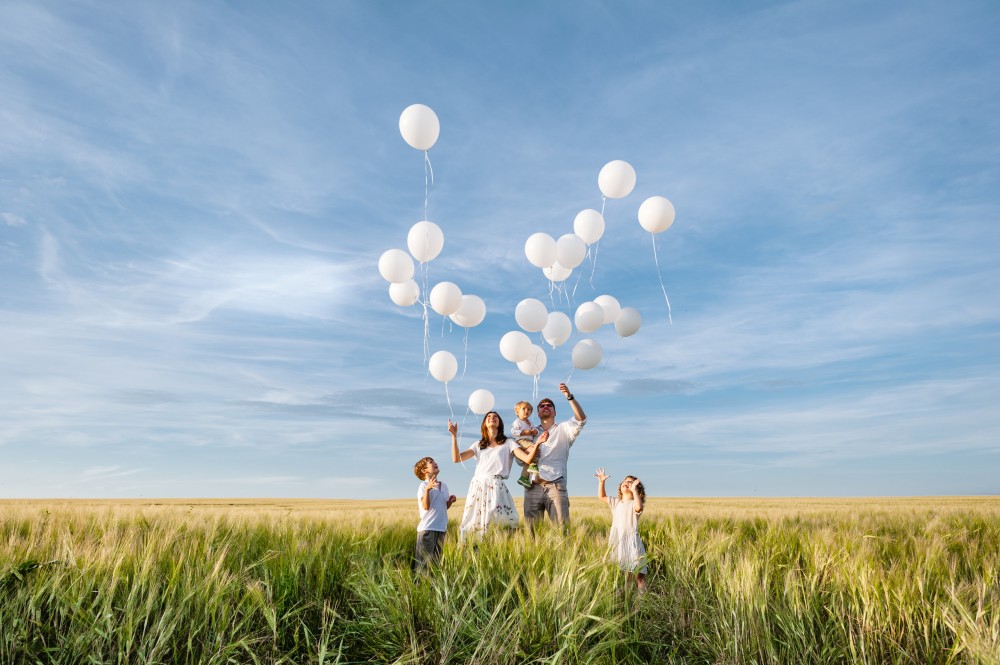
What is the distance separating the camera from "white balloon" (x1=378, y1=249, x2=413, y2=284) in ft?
30.8

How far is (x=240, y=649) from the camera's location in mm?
4148

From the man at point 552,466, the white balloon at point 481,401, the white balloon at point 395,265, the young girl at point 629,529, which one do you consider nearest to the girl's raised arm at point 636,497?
the young girl at point 629,529

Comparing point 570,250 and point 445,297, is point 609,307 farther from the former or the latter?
point 445,297

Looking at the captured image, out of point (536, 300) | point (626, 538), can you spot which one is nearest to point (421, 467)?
point (626, 538)

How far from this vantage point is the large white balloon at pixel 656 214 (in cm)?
977

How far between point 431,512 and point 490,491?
2.58 ft

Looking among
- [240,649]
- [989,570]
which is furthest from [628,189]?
[240,649]

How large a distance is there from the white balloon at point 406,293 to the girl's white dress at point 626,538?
493 cm

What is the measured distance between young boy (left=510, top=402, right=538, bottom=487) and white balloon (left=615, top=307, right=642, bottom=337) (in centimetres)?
349

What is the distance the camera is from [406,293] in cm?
993

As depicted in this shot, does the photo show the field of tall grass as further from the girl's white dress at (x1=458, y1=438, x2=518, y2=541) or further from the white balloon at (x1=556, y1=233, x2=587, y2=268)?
the white balloon at (x1=556, y1=233, x2=587, y2=268)

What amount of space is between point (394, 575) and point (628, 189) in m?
7.09

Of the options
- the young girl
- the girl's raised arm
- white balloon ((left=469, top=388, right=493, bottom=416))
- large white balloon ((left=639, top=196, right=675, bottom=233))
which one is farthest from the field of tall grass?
large white balloon ((left=639, top=196, right=675, bottom=233))

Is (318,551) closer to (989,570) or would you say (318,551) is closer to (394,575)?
(394,575)
